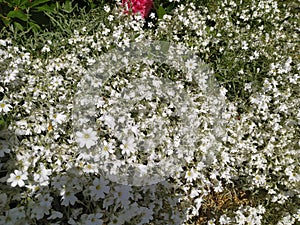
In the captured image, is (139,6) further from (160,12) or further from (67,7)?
Result: (67,7)

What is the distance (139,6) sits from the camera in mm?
3582

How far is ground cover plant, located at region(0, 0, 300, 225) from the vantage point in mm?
2154

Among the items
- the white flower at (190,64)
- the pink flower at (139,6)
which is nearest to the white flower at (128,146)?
the white flower at (190,64)

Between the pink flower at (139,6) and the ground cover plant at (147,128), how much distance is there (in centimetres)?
9

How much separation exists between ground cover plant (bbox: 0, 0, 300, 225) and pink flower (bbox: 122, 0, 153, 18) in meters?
0.09

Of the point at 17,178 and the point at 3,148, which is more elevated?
the point at 3,148

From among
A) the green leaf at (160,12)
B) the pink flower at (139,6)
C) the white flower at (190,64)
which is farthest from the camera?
the green leaf at (160,12)

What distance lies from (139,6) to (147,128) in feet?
4.66

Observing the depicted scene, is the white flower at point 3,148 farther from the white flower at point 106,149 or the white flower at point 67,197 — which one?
the white flower at point 106,149

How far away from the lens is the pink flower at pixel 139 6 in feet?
11.3

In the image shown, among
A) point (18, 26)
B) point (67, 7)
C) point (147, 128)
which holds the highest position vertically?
point (67, 7)

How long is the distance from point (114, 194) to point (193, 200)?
867 mm

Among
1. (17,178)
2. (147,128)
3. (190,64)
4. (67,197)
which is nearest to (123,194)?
(67,197)

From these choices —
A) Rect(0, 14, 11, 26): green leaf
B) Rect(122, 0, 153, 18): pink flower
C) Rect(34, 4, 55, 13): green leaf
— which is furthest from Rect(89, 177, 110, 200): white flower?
Rect(122, 0, 153, 18): pink flower
